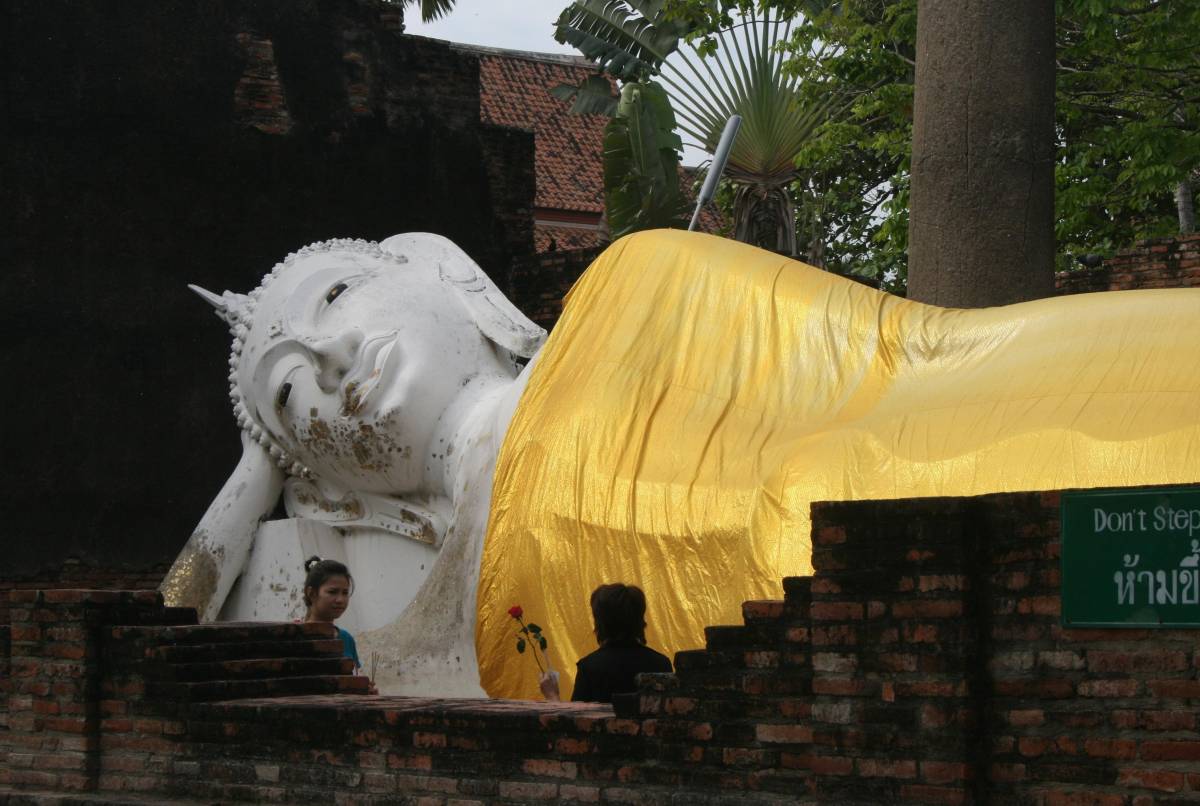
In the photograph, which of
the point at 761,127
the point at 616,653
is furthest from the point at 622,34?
the point at 616,653

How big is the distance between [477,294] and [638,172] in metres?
5.52

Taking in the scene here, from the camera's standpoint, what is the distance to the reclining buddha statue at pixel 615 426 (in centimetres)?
587

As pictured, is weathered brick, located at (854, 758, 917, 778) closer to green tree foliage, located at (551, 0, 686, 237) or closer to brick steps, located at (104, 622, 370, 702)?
brick steps, located at (104, 622, 370, 702)

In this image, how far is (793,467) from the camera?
6.14 meters

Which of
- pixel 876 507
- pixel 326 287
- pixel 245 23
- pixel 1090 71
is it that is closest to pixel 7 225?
pixel 245 23

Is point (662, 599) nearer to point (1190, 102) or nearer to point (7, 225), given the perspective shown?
point (7, 225)

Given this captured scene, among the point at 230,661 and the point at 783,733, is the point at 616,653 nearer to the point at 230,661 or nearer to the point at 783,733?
the point at 783,733

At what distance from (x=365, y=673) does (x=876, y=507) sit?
3.87m

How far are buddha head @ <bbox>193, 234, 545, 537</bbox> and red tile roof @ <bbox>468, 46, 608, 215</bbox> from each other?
54.7 feet

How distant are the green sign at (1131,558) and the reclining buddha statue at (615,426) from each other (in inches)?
59.1

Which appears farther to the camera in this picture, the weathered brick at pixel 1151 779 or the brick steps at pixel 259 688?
the brick steps at pixel 259 688

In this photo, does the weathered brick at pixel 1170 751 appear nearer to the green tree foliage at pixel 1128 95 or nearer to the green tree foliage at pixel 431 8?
the green tree foliage at pixel 1128 95

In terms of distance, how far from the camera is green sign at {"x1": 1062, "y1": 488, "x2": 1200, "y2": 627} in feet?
12.4

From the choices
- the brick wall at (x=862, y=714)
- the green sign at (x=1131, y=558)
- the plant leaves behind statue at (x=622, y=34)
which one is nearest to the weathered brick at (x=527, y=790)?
the brick wall at (x=862, y=714)
